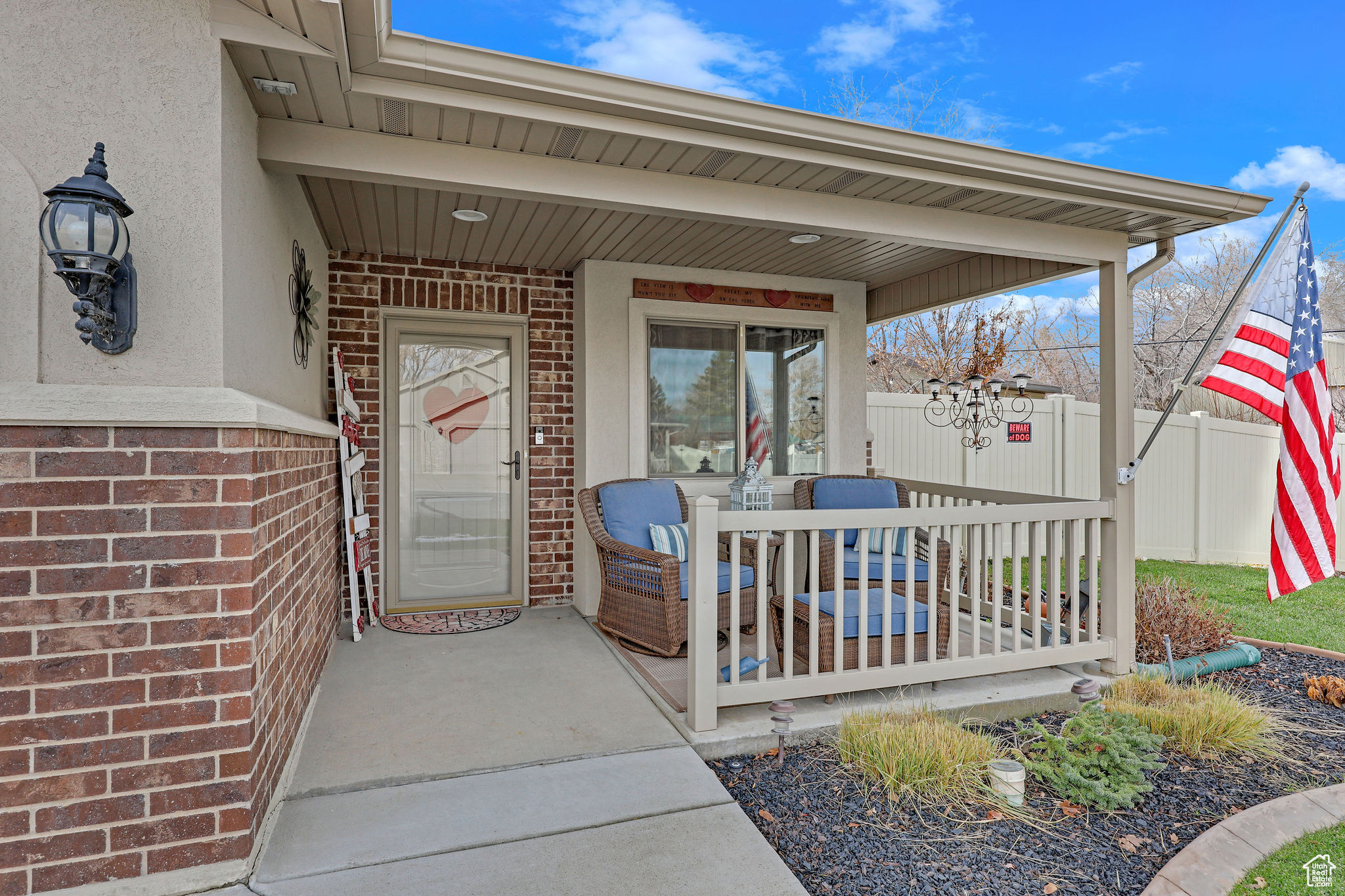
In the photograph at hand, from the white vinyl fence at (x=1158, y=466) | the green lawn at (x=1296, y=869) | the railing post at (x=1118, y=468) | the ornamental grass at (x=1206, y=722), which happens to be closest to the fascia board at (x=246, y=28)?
the green lawn at (x=1296, y=869)

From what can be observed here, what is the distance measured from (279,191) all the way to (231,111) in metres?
0.77

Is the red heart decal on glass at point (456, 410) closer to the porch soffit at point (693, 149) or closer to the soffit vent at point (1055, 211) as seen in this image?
the porch soffit at point (693, 149)

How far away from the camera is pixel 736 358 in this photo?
17.1 ft

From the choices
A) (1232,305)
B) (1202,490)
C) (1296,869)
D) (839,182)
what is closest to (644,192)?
(839,182)

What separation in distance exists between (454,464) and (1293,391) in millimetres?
4632

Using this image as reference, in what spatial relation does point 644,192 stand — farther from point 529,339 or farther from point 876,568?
point 876,568

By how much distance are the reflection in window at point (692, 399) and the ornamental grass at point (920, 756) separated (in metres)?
2.57

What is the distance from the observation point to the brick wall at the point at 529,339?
4652mm

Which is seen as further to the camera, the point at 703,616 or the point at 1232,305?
the point at 1232,305

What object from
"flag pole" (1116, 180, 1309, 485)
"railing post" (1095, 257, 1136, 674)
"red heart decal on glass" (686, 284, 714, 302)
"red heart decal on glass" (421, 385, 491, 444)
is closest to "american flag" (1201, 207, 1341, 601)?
"flag pole" (1116, 180, 1309, 485)

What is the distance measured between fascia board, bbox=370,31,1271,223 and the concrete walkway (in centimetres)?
236

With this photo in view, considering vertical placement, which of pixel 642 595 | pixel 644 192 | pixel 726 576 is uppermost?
pixel 644 192

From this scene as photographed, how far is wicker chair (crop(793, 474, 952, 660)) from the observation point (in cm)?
352

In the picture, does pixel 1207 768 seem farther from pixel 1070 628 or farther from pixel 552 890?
pixel 552 890
